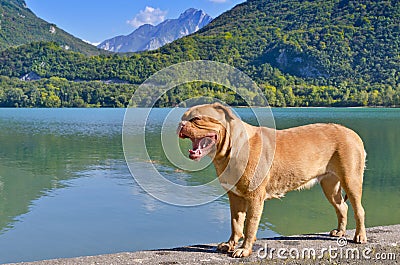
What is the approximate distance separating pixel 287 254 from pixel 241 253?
2.01 feet

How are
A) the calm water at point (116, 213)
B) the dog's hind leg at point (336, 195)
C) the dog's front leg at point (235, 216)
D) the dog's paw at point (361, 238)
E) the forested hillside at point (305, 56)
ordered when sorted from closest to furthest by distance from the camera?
the dog's front leg at point (235, 216) < the dog's paw at point (361, 238) < the dog's hind leg at point (336, 195) < the calm water at point (116, 213) < the forested hillside at point (305, 56)

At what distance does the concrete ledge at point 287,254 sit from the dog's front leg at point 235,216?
0.45 feet

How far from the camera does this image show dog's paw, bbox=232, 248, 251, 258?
19.4ft

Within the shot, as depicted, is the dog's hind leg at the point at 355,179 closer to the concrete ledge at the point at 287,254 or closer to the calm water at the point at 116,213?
the concrete ledge at the point at 287,254

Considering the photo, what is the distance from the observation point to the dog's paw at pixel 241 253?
591 cm

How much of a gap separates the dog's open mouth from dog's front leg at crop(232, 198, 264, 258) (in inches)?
36.4

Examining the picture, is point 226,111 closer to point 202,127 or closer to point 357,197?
point 202,127

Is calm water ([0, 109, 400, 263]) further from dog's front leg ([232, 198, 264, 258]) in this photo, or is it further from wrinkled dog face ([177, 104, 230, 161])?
dog's front leg ([232, 198, 264, 258])

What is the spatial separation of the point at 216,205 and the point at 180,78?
375 inches

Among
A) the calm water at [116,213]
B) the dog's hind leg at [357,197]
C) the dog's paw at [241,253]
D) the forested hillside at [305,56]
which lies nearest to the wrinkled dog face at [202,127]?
the calm water at [116,213]

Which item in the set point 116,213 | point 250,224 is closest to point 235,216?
point 250,224

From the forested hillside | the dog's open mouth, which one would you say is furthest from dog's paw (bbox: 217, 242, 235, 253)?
the forested hillside

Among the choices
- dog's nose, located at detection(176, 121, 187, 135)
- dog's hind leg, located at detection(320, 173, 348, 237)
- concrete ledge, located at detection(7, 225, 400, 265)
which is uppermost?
dog's nose, located at detection(176, 121, 187, 135)

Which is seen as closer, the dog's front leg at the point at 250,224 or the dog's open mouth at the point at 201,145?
the dog's open mouth at the point at 201,145
